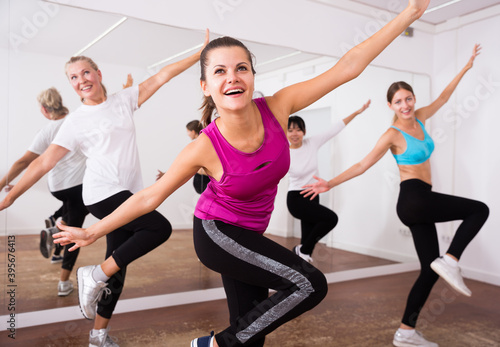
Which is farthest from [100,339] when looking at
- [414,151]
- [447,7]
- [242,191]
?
[447,7]

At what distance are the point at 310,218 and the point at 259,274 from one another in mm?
2172

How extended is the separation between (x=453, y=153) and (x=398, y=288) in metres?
1.61

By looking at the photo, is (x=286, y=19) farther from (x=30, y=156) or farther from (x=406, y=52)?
(x=30, y=156)

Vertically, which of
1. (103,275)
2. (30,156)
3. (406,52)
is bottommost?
(103,275)

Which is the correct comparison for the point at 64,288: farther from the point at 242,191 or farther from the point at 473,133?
the point at 473,133

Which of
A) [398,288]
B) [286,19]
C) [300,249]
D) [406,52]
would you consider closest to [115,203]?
[300,249]

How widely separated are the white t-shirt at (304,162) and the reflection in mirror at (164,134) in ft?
0.39

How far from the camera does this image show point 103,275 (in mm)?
2014

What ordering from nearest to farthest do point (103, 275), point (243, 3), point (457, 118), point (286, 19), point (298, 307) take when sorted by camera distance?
point (298, 307)
point (103, 275)
point (243, 3)
point (286, 19)
point (457, 118)

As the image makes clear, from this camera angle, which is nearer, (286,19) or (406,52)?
(286,19)

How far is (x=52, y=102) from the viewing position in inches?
103

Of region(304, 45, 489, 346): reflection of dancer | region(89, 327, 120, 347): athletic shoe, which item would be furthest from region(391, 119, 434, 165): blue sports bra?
region(89, 327, 120, 347): athletic shoe

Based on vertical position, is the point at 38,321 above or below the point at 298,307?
below

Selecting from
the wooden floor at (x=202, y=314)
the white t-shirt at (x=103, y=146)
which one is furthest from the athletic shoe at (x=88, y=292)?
the wooden floor at (x=202, y=314)
